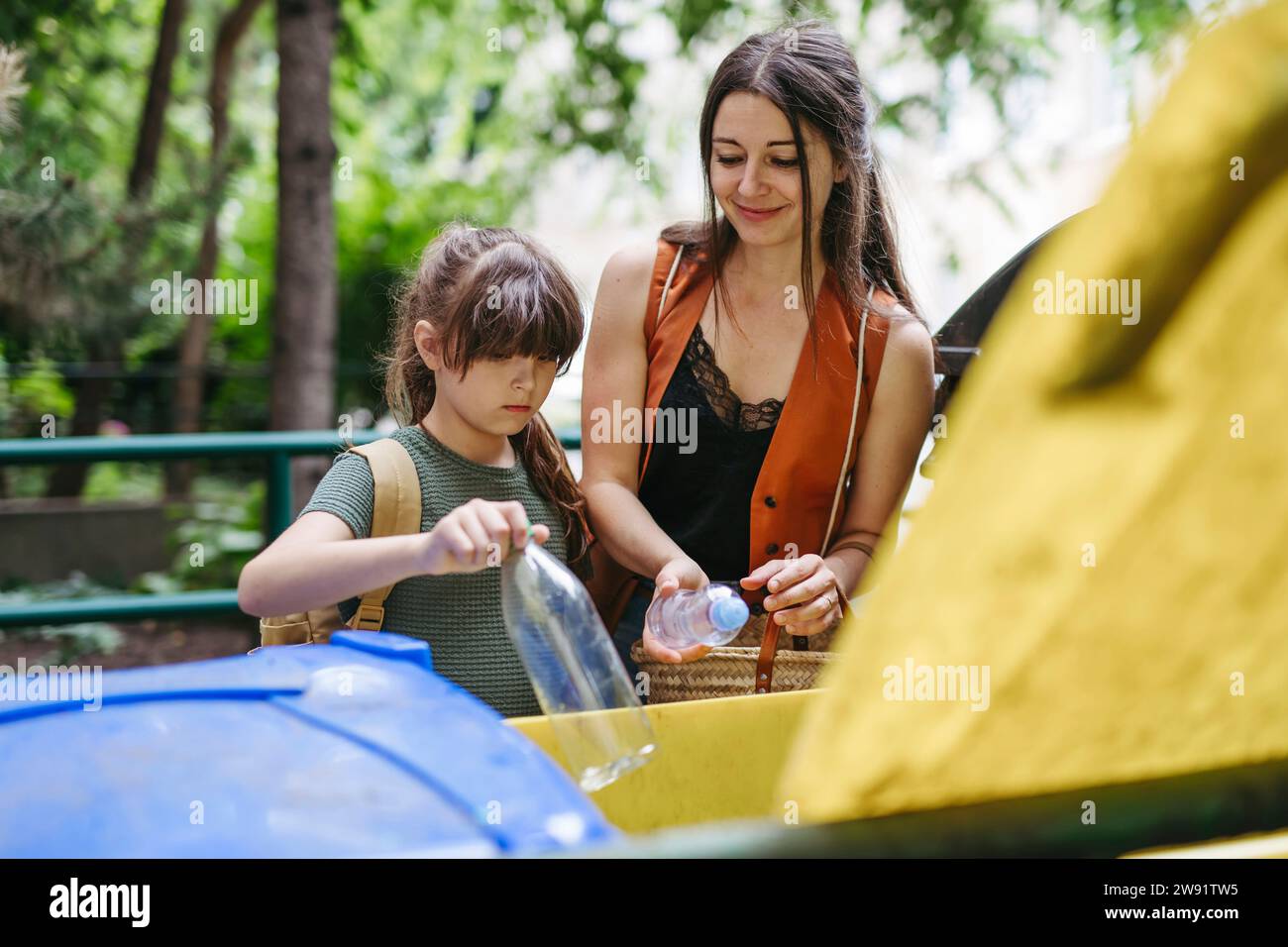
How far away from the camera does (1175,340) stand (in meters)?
0.60

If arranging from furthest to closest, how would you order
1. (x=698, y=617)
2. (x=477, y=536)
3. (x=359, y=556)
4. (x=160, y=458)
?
(x=160, y=458), (x=698, y=617), (x=359, y=556), (x=477, y=536)

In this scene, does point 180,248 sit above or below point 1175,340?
above

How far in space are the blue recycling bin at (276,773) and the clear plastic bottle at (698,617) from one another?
2.18 feet

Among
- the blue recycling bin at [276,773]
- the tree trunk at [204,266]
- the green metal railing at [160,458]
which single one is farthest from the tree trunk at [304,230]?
the blue recycling bin at [276,773]

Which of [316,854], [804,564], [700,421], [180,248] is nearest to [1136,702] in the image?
[316,854]

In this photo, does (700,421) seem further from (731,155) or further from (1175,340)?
(1175,340)

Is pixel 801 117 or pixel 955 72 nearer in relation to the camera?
pixel 801 117

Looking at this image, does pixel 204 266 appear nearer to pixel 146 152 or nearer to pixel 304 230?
pixel 146 152

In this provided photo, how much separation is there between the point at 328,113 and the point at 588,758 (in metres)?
4.26

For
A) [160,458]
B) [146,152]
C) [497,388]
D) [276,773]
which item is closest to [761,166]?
[497,388]

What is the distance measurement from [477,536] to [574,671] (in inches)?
13.4

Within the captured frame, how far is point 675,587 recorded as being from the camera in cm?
210

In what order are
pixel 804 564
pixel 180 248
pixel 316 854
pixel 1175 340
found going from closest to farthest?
pixel 1175 340, pixel 316 854, pixel 804 564, pixel 180 248

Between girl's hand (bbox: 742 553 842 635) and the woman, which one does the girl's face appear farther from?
girl's hand (bbox: 742 553 842 635)
